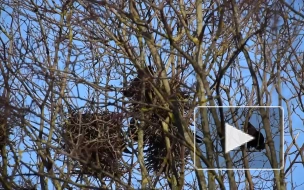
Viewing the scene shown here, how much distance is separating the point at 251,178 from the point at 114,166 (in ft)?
4.10

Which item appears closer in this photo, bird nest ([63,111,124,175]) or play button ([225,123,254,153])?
play button ([225,123,254,153])

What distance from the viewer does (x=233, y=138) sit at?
→ 17.4 ft

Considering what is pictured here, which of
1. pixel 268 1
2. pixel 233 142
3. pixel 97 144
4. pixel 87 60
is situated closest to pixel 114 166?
pixel 97 144

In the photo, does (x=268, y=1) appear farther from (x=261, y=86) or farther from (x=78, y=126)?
(x=78, y=126)

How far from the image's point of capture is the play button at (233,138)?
5.11 metres
